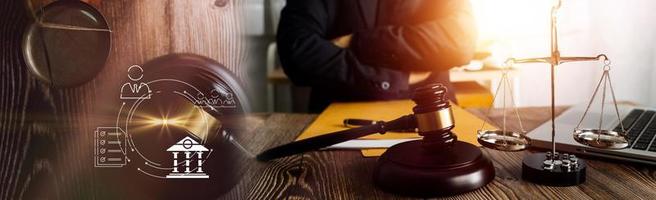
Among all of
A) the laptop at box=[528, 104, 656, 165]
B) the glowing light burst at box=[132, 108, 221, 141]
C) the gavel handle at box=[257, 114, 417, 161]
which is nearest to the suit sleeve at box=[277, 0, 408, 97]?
the laptop at box=[528, 104, 656, 165]

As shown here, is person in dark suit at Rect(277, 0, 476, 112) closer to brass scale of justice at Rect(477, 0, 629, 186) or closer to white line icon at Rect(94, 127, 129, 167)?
brass scale of justice at Rect(477, 0, 629, 186)

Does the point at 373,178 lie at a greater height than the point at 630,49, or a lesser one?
lesser

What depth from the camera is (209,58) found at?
0.50 metres

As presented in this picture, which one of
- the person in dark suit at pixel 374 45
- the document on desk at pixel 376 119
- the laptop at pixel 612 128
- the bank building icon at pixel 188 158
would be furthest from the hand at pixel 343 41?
the bank building icon at pixel 188 158

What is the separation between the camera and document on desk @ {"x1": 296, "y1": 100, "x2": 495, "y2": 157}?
74cm

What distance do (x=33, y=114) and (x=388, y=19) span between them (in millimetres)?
1044

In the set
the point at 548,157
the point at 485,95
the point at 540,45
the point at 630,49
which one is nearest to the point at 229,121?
the point at 548,157

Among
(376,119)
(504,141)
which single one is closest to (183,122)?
(504,141)

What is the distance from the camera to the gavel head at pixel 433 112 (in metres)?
0.56

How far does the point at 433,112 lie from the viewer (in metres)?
0.56

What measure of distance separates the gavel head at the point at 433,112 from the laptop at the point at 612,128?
200 mm

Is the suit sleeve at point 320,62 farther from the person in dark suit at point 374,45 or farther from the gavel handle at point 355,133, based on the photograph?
the gavel handle at point 355,133

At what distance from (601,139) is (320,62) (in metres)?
0.85

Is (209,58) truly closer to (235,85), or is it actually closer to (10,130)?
(235,85)
